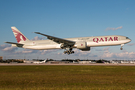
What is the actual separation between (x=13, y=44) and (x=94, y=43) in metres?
30.7

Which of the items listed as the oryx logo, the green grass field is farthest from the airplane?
the green grass field

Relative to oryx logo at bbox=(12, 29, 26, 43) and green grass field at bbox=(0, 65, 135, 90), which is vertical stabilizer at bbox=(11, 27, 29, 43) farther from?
green grass field at bbox=(0, 65, 135, 90)

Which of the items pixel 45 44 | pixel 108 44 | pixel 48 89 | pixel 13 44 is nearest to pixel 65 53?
pixel 45 44

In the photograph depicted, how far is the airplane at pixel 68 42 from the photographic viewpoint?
46.5m

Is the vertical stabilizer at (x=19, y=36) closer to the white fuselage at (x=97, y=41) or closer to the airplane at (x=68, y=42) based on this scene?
the airplane at (x=68, y=42)

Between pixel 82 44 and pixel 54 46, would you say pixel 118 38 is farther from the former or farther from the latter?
pixel 54 46

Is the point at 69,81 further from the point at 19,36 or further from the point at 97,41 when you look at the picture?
the point at 19,36

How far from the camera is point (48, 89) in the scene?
13109 mm

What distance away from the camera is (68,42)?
50.6 metres

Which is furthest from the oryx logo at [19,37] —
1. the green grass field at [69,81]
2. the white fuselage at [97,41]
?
the green grass field at [69,81]

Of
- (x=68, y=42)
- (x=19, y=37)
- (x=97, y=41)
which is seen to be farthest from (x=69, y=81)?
(x=19, y=37)

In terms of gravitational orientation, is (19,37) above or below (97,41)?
above

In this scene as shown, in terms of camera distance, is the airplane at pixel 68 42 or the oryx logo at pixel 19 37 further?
the oryx logo at pixel 19 37

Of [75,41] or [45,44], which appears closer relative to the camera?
[75,41]
